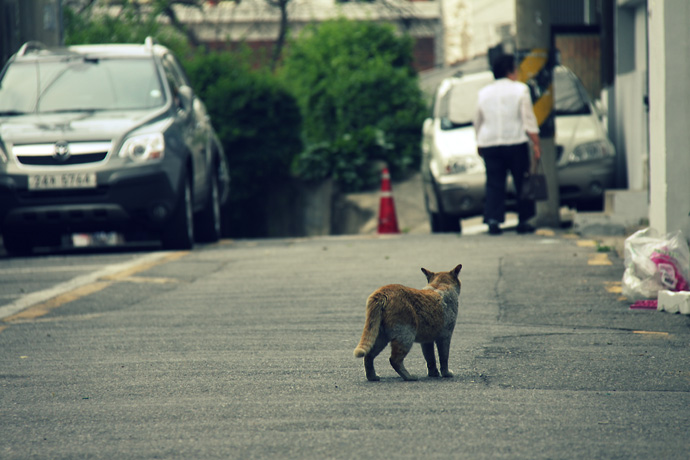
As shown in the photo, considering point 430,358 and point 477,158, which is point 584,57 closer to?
point 477,158

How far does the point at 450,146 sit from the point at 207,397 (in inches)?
352

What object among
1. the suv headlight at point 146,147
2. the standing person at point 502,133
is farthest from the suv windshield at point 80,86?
the standing person at point 502,133

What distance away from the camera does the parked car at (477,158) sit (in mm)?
13180

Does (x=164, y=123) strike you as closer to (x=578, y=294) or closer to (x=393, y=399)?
(x=578, y=294)

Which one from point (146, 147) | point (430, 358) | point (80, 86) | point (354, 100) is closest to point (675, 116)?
point (430, 358)

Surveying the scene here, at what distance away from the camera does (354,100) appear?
72.6ft

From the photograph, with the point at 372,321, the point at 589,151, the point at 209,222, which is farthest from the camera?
the point at 589,151

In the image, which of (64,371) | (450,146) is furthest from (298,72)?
(64,371)

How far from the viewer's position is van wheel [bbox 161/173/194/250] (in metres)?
11.5

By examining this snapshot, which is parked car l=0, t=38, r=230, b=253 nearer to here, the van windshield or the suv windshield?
the suv windshield

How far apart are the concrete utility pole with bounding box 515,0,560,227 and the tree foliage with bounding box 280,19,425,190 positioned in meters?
6.82

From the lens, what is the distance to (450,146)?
1341cm

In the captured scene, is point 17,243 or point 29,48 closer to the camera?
point 17,243

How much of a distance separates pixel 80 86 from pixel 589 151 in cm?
561
